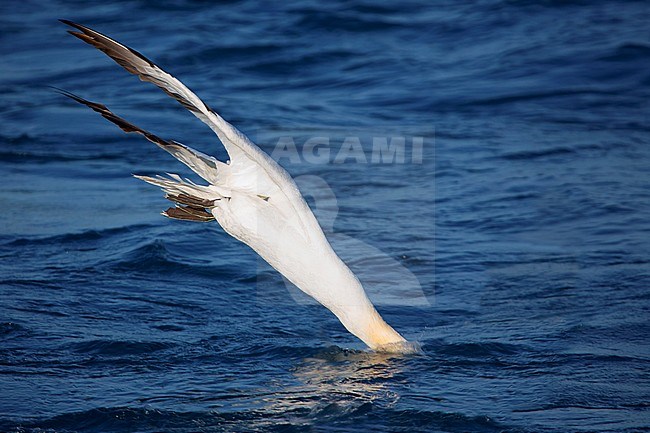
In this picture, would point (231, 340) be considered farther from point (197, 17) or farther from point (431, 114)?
point (197, 17)

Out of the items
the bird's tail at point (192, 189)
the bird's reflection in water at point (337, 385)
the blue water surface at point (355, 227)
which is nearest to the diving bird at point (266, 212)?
the bird's tail at point (192, 189)

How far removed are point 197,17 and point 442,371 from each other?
927 cm

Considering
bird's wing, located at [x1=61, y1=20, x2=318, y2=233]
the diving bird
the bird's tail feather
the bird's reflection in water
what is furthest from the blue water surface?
bird's wing, located at [x1=61, y1=20, x2=318, y2=233]

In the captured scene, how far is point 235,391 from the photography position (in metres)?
4.59

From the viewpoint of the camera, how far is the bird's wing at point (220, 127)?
4051 mm

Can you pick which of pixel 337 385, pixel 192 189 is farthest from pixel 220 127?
pixel 337 385

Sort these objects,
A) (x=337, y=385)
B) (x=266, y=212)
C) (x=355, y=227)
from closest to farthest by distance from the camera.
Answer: (x=266, y=212), (x=337, y=385), (x=355, y=227)

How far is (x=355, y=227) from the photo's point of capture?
7.01m

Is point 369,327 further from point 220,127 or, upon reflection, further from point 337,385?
point 220,127

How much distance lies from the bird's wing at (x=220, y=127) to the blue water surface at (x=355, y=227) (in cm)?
92

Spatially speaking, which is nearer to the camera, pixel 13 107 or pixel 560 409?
pixel 560 409

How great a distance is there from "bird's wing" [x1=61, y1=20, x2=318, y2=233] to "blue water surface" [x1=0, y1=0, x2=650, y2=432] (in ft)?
3.01

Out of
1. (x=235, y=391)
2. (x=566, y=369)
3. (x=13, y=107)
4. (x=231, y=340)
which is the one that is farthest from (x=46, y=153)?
(x=566, y=369)

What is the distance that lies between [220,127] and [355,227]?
3037mm
